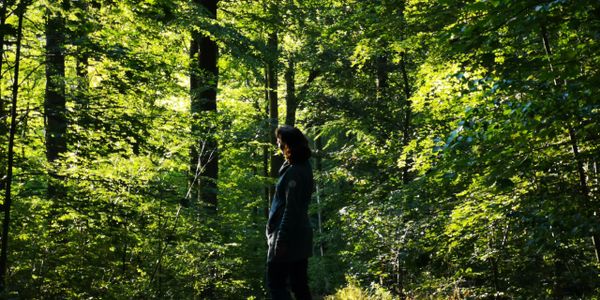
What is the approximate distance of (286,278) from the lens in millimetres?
4223

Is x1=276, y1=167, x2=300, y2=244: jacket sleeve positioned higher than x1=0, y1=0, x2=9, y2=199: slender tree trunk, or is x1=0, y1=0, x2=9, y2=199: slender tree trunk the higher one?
x1=0, y1=0, x2=9, y2=199: slender tree trunk

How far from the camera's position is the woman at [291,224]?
4.07 meters

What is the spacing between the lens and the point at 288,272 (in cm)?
421

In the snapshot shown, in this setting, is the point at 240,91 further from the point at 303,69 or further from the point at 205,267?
the point at 205,267

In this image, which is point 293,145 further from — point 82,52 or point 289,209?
point 82,52

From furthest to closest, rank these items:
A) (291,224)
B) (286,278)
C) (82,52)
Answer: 1. (82,52)
2. (286,278)
3. (291,224)

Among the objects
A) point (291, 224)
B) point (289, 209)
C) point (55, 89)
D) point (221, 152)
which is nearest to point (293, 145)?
point (289, 209)

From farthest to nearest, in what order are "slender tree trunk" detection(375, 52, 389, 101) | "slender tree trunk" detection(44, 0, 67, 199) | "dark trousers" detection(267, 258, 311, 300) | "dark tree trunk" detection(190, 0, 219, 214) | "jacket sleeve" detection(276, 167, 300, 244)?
1. "slender tree trunk" detection(375, 52, 389, 101)
2. "dark tree trunk" detection(190, 0, 219, 214)
3. "slender tree trunk" detection(44, 0, 67, 199)
4. "dark trousers" detection(267, 258, 311, 300)
5. "jacket sleeve" detection(276, 167, 300, 244)

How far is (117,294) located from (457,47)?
13.8 feet

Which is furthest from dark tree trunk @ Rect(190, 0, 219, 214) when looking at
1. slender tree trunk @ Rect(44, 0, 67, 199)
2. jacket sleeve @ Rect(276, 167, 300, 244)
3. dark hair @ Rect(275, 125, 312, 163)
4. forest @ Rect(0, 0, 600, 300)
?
jacket sleeve @ Rect(276, 167, 300, 244)

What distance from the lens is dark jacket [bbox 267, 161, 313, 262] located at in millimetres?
4059

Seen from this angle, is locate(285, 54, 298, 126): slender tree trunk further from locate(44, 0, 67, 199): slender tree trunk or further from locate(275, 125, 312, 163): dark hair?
locate(275, 125, 312, 163): dark hair

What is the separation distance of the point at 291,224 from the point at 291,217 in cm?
6

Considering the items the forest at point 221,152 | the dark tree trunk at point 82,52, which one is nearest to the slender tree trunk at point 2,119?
the forest at point 221,152
